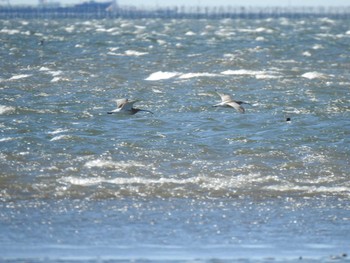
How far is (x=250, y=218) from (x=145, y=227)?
144cm

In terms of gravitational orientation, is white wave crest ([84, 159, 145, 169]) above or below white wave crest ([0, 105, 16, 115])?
above

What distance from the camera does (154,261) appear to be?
34.9 ft

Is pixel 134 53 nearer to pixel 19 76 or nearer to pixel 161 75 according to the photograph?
pixel 161 75

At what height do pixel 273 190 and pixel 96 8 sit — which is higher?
pixel 273 190

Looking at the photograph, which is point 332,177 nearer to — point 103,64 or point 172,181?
point 172,181

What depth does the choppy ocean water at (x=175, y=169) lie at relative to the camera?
38.3 ft

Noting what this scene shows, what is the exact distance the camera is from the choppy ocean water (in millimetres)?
11680

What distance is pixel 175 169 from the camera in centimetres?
1658

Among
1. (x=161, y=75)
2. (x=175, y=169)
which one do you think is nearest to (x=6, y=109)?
(x=175, y=169)

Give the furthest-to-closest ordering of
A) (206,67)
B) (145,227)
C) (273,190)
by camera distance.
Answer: (206,67) < (273,190) < (145,227)

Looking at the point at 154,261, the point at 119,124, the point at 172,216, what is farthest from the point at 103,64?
the point at 154,261

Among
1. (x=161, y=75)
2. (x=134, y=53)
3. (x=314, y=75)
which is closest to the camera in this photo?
(x=314, y=75)

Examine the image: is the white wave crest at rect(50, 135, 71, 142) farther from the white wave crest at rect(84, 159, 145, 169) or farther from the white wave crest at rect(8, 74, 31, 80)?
the white wave crest at rect(8, 74, 31, 80)

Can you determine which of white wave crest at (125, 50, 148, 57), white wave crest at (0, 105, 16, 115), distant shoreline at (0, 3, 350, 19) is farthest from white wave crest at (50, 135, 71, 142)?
distant shoreline at (0, 3, 350, 19)
